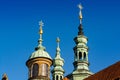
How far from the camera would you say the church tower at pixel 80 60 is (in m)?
59.4

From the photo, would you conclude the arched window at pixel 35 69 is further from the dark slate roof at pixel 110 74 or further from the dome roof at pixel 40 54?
the dark slate roof at pixel 110 74

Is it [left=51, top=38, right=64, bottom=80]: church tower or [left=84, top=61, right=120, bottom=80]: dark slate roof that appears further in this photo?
[left=51, top=38, right=64, bottom=80]: church tower

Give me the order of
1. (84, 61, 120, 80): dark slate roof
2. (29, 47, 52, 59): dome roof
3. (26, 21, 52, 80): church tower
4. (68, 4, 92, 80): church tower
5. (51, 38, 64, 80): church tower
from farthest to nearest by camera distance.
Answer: (51, 38, 64, 80): church tower → (68, 4, 92, 80): church tower → (29, 47, 52, 59): dome roof → (26, 21, 52, 80): church tower → (84, 61, 120, 80): dark slate roof

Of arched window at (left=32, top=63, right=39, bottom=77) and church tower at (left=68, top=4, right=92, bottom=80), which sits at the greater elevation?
church tower at (left=68, top=4, right=92, bottom=80)

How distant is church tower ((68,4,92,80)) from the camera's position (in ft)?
195

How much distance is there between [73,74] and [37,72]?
22.5 feet

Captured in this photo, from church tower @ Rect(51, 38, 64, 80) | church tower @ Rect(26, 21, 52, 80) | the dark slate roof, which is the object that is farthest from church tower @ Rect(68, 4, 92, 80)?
the dark slate roof

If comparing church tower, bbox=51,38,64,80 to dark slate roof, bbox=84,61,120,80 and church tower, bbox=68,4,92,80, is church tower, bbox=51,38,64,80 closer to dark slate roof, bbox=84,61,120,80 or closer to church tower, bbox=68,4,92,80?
church tower, bbox=68,4,92,80

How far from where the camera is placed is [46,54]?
54750 mm

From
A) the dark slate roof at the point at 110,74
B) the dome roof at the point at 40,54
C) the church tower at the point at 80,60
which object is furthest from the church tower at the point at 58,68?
the dark slate roof at the point at 110,74

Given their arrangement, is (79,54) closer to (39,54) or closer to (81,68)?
(81,68)

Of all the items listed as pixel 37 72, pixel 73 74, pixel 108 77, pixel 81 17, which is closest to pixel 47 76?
pixel 37 72

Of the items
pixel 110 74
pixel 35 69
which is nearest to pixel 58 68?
pixel 35 69

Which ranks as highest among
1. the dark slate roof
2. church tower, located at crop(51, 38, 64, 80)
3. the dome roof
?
church tower, located at crop(51, 38, 64, 80)
